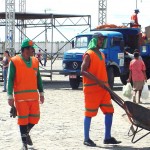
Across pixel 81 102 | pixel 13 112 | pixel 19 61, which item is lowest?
pixel 81 102

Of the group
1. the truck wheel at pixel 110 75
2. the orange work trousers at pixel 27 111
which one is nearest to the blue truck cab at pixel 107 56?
the truck wheel at pixel 110 75

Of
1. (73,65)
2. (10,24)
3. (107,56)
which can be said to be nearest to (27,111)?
(107,56)

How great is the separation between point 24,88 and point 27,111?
0.33 meters

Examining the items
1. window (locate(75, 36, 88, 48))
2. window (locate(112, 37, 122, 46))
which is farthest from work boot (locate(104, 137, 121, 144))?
window (locate(75, 36, 88, 48))

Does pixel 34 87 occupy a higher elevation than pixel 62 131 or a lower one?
higher

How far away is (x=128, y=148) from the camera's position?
7406 mm

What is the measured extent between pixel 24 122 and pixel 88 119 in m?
1.14

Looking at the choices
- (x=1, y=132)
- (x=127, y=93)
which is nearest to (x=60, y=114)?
(x=127, y=93)

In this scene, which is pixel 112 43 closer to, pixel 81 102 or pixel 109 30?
pixel 109 30

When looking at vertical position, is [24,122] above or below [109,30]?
below

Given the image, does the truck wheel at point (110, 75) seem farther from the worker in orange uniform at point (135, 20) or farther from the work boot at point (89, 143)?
the work boot at point (89, 143)

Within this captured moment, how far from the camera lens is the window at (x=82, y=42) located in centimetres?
1958

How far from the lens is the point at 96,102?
7570mm

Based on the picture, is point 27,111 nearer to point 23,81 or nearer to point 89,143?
point 23,81
